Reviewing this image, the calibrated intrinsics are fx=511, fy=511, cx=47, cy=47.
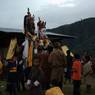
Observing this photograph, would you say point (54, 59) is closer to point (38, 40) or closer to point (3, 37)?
point (38, 40)

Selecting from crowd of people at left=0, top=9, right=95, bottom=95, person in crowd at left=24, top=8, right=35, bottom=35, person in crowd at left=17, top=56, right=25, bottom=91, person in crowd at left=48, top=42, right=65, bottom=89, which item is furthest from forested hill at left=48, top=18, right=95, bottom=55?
person in crowd at left=48, top=42, right=65, bottom=89

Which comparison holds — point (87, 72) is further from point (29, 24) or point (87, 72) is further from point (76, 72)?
point (29, 24)

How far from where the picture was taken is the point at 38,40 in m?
21.1

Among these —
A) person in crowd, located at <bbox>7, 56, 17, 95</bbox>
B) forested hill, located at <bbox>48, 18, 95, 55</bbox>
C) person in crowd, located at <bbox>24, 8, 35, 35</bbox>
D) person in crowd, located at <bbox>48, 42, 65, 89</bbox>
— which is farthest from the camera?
forested hill, located at <bbox>48, 18, 95, 55</bbox>

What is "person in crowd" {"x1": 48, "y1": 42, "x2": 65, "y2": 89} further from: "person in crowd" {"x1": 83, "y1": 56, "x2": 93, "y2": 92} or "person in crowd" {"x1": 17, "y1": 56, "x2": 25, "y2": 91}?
"person in crowd" {"x1": 83, "y1": 56, "x2": 93, "y2": 92}

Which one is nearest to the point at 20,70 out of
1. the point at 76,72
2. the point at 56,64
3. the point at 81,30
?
the point at 76,72

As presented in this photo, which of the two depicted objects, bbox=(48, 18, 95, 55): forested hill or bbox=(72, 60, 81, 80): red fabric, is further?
bbox=(48, 18, 95, 55): forested hill

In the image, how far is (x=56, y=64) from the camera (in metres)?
17.0

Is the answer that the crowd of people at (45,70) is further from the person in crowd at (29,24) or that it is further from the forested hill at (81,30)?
the forested hill at (81,30)

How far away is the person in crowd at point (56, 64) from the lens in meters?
17.0

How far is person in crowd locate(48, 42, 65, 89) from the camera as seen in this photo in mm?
16969

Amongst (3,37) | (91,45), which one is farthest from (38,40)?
(91,45)

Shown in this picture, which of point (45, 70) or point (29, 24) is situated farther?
point (29, 24)

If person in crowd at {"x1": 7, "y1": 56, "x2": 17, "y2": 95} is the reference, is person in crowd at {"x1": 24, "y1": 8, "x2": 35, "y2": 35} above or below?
above
